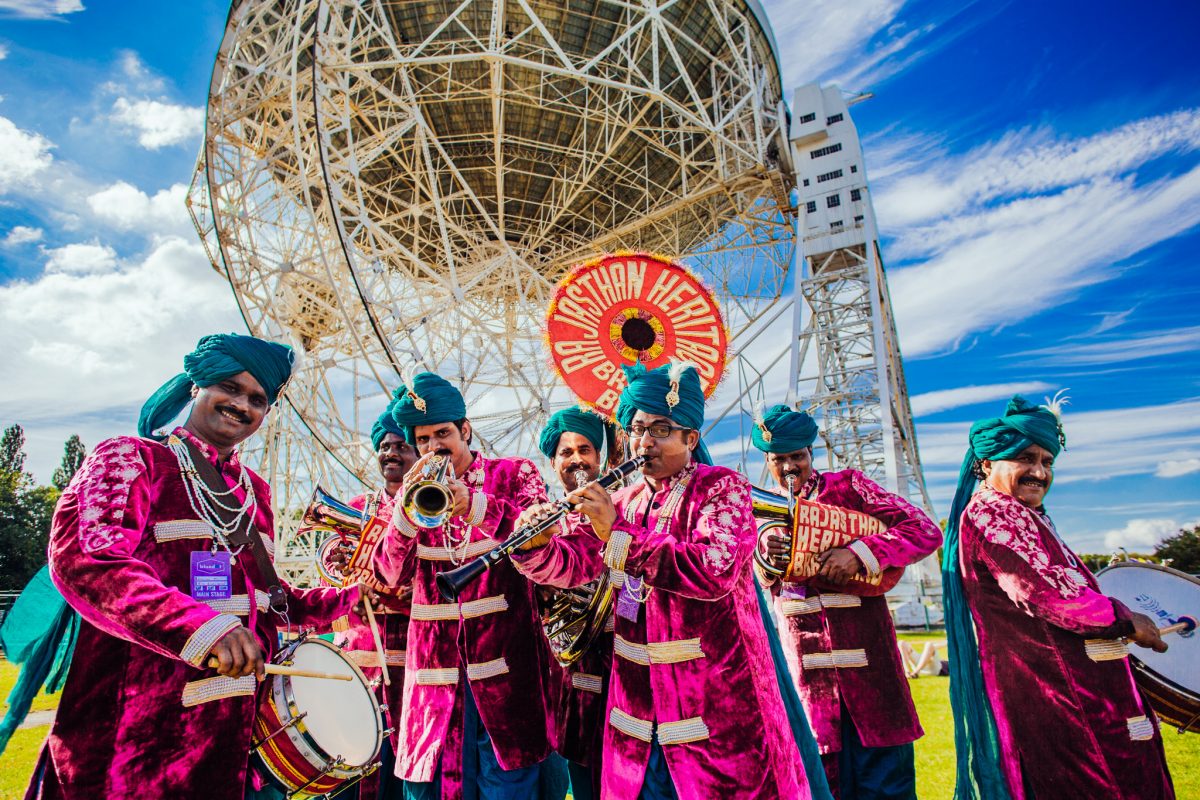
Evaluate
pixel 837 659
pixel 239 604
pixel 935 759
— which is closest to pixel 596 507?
pixel 239 604

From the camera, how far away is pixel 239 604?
220 cm

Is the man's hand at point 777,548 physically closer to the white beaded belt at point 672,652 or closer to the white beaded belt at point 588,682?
the white beaded belt at point 588,682

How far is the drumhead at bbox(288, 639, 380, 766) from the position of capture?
2232 mm

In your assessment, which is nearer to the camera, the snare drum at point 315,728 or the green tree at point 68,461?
the snare drum at point 315,728

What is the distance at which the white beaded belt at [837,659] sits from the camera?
3.32 m

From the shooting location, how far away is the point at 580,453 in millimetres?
4180

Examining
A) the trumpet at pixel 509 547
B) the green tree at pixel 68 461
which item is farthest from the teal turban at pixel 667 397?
the green tree at pixel 68 461

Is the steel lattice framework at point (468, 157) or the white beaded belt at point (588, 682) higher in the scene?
the steel lattice framework at point (468, 157)

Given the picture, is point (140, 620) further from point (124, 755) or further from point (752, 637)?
point (752, 637)

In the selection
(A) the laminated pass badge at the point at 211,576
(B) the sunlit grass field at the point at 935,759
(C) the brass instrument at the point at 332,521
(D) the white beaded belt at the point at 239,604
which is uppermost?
(C) the brass instrument at the point at 332,521

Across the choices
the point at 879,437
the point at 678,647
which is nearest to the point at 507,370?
the point at 879,437

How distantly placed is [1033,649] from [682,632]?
1550mm

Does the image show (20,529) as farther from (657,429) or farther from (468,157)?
(657,429)

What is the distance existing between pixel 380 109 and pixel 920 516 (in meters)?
12.3
